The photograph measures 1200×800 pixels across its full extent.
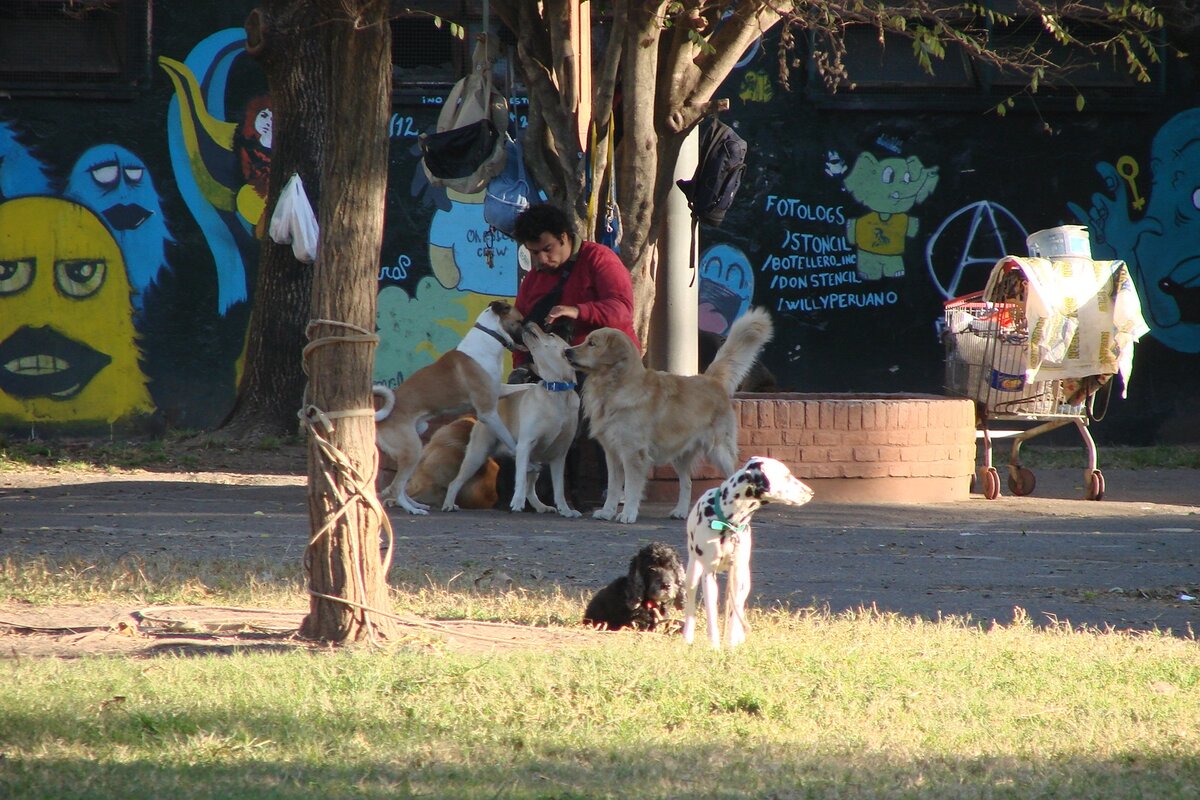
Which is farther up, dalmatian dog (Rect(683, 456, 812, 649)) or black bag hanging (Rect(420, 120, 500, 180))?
black bag hanging (Rect(420, 120, 500, 180))

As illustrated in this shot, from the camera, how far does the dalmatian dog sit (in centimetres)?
468

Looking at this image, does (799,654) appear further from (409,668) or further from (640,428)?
(640,428)

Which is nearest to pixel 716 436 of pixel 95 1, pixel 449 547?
pixel 449 547

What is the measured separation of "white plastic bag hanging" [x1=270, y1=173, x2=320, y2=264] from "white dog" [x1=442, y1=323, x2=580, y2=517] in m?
3.01

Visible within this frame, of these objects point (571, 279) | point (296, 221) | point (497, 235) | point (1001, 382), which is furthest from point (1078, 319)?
point (497, 235)

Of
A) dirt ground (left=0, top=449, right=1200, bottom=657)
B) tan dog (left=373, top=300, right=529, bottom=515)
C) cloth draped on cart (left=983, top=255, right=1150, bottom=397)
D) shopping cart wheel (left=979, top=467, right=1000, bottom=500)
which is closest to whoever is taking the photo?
dirt ground (left=0, top=449, right=1200, bottom=657)

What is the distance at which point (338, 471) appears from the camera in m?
4.80

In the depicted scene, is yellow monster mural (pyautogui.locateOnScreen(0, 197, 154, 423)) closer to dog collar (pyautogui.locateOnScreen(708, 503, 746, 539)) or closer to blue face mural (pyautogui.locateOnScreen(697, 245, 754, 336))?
blue face mural (pyautogui.locateOnScreen(697, 245, 754, 336))

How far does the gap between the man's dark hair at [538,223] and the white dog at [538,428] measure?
0.60 m

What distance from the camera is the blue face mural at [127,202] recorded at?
1393 cm

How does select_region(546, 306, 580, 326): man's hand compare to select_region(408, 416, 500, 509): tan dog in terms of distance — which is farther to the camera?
select_region(408, 416, 500, 509): tan dog

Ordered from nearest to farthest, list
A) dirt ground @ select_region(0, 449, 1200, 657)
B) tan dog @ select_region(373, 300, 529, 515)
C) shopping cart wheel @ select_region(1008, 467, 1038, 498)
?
dirt ground @ select_region(0, 449, 1200, 657) → tan dog @ select_region(373, 300, 529, 515) → shopping cart wheel @ select_region(1008, 467, 1038, 498)

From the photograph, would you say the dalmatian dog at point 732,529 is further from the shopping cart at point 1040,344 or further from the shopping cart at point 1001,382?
the shopping cart at point 1001,382


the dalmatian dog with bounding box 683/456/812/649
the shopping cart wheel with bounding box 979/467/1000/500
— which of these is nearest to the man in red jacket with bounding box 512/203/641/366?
the shopping cart wheel with bounding box 979/467/1000/500
